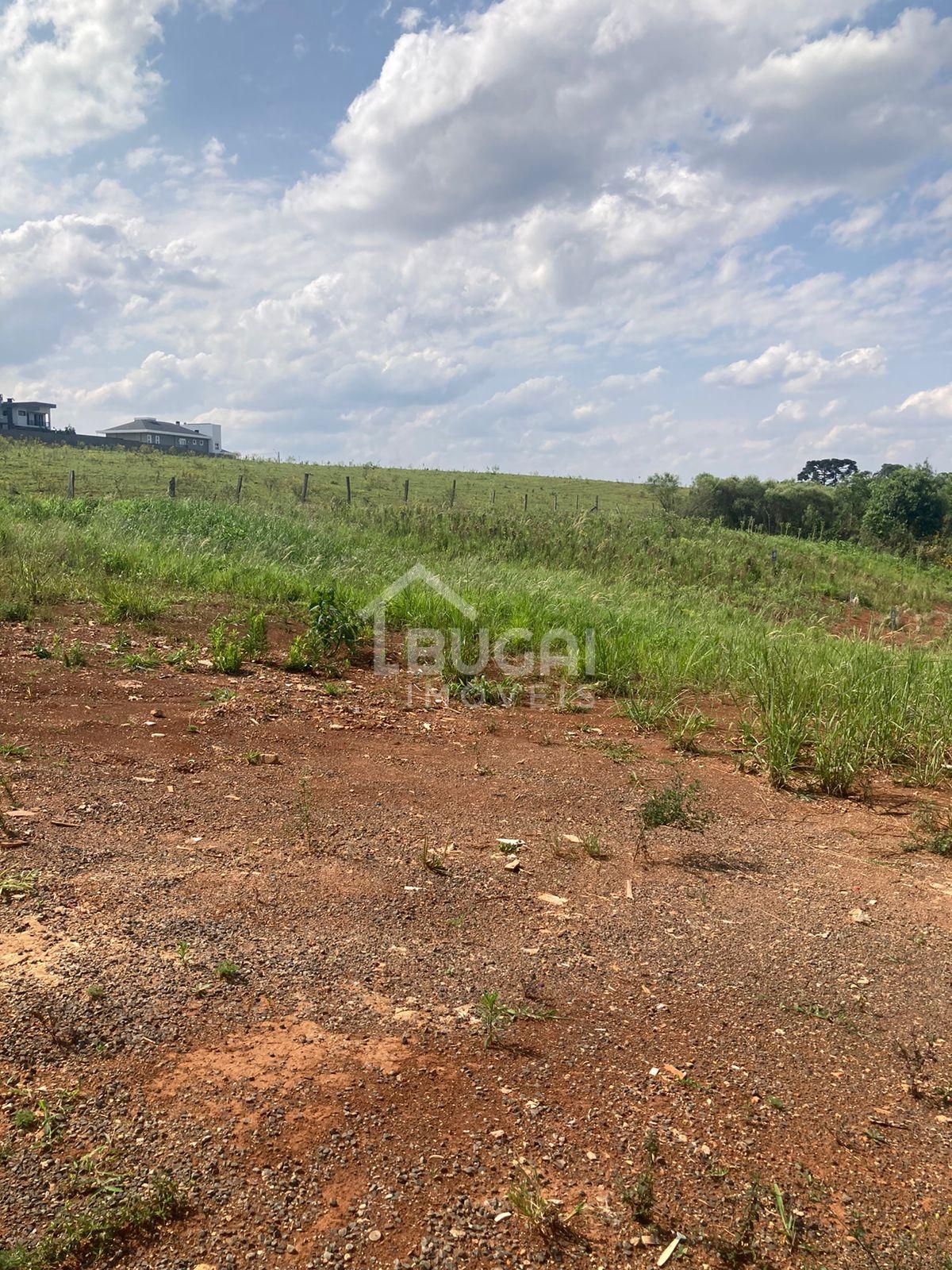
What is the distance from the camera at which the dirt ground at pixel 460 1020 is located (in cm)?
201

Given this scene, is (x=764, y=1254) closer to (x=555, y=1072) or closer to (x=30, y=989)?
(x=555, y=1072)

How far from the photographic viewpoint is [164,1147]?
211 centimetres

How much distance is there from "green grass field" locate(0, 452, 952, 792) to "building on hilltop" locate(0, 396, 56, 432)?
149ft

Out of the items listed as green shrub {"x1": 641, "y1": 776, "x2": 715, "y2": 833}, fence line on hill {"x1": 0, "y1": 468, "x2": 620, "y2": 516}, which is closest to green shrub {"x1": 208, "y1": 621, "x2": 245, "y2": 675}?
green shrub {"x1": 641, "y1": 776, "x2": 715, "y2": 833}

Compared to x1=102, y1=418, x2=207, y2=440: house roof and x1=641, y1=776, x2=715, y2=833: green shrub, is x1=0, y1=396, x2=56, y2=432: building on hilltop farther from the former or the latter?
x1=641, y1=776, x2=715, y2=833: green shrub

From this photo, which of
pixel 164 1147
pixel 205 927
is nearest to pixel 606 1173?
pixel 164 1147

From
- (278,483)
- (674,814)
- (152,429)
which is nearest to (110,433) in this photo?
(152,429)

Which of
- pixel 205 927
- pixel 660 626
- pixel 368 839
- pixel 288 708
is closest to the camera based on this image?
pixel 205 927

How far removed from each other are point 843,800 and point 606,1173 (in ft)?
11.5

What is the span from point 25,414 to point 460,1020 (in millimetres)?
63807

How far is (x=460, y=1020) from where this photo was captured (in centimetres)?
271

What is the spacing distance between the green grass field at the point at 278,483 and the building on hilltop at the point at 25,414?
2390cm

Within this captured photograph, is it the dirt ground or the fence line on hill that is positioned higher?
the fence line on hill

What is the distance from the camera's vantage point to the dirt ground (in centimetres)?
201
